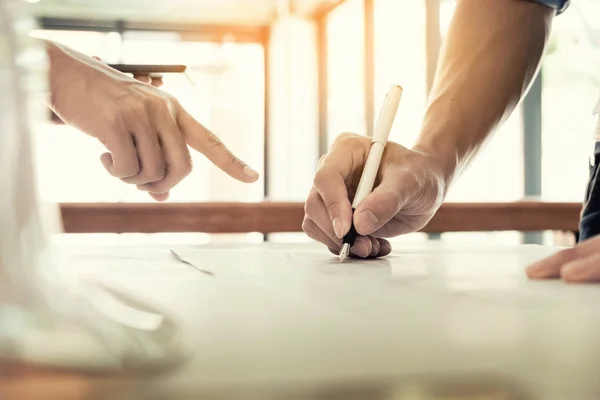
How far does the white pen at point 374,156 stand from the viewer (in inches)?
26.1

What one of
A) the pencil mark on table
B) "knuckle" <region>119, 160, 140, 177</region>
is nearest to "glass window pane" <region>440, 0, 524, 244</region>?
the pencil mark on table

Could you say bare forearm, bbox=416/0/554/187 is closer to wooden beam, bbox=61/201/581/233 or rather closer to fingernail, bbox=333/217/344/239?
fingernail, bbox=333/217/344/239

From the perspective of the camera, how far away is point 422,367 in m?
0.23

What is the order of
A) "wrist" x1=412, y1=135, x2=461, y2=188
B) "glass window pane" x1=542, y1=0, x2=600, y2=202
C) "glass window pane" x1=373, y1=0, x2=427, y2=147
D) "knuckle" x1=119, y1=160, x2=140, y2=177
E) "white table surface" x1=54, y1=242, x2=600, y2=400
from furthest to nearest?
"glass window pane" x1=373, y1=0, x2=427, y2=147 < "glass window pane" x1=542, y1=0, x2=600, y2=202 < "wrist" x1=412, y1=135, x2=461, y2=188 < "knuckle" x1=119, y1=160, x2=140, y2=177 < "white table surface" x1=54, y1=242, x2=600, y2=400

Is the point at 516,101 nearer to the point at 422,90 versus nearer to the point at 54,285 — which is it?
the point at 54,285

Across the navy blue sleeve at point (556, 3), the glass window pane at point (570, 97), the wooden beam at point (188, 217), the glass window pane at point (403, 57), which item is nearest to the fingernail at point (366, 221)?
the navy blue sleeve at point (556, 3)

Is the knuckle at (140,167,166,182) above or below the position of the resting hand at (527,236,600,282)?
above

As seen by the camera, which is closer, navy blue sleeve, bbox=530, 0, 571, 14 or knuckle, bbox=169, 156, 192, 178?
knuckle, bbox=169, 156, 192, 178

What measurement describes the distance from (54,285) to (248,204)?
1.37 m

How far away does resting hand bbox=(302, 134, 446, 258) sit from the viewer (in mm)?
644

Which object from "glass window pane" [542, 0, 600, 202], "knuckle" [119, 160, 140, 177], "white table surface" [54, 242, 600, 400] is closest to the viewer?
"white table surface" [54, 242, 600, 400]

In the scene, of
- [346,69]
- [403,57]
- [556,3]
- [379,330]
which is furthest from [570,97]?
[379,330]

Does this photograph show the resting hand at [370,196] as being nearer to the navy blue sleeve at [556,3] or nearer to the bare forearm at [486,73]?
the bare forearm at [486,73]

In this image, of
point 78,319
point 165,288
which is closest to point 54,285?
point 78,319
